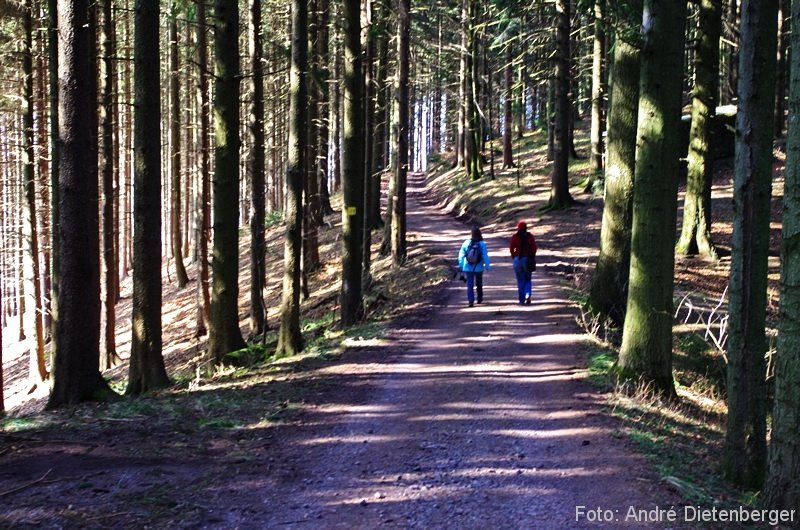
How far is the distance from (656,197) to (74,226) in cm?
815

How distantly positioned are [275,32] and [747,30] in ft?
83.8

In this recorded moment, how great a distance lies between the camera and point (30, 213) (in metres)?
18.9

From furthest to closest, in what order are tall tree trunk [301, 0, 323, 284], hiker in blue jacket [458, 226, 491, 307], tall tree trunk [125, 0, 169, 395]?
tall tree trunk [301, 0, 323, 284] < hiker in blue jacket [458, 226, 491, 307] < tall tree trunk [125, 0, 169, 395]

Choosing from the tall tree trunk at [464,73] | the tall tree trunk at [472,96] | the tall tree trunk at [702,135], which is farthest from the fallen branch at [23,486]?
the tall tree trunk at [472,96]

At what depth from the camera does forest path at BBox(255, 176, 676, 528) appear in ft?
20.8

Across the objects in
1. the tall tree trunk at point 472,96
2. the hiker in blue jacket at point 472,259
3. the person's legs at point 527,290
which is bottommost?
the person's legs at point 527,290

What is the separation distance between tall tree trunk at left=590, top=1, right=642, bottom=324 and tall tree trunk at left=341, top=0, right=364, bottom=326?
16.4 feet

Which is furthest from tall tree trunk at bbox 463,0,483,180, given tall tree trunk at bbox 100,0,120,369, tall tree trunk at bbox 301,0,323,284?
tall tree trunk at bbox 100,0,120,369

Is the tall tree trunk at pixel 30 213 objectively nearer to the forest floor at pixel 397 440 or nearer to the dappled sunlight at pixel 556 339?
the forest floor at pixel 397 440

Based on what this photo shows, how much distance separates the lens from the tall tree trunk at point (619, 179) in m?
13.5

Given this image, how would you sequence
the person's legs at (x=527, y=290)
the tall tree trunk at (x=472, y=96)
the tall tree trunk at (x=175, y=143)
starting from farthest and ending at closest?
the tall tree trunk at (x=472, y=96) < the tall tree trunk at (x=175, y=143) < the person's legs at (x=527, y=290)

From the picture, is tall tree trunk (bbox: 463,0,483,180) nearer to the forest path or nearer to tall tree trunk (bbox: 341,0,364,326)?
tall tree trunk (bbox: 341,0,364,326)

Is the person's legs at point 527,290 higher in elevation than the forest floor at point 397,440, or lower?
higher

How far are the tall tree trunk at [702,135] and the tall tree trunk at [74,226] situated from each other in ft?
45.5
